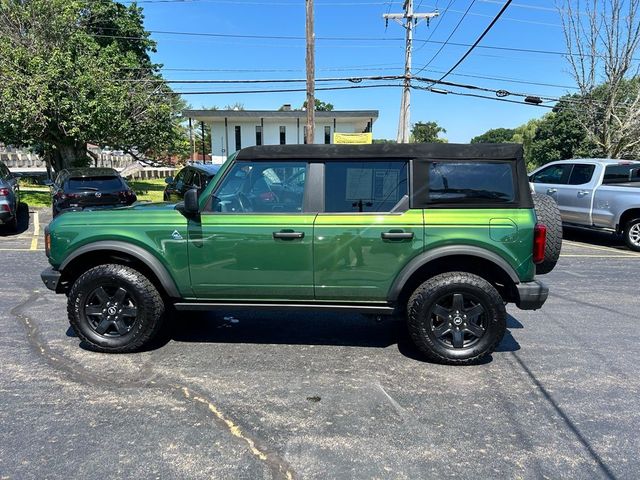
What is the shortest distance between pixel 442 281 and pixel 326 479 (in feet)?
6.50

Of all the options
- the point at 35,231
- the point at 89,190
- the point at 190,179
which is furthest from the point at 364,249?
the point at 35,231

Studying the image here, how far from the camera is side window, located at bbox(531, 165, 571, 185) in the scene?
11.0 meters

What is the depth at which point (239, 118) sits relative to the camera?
32.8 m

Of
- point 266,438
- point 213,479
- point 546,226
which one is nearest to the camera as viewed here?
point 213,479

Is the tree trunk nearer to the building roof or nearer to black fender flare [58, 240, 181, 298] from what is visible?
the building roof

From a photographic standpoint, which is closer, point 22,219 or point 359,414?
point 359,414

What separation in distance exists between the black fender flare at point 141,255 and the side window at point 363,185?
1499 millimetres

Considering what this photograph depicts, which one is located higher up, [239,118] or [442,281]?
[239,118]

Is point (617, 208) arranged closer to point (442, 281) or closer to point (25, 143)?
point (442, 281)

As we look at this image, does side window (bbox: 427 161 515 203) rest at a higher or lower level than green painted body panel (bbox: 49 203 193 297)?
higher

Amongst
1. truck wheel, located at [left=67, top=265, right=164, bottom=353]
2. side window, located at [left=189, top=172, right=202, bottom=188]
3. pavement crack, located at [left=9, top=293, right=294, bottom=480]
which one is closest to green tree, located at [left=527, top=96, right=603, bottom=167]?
side window, located at [left=189, top=172, right=202, bottom=188]

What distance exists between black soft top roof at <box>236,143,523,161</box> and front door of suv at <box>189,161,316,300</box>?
95mm

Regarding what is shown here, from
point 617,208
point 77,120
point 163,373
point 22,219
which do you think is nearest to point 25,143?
point 77,120

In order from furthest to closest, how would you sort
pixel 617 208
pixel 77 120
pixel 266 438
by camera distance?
pixel 77 120, pixel 617 208, pixel 266 438
